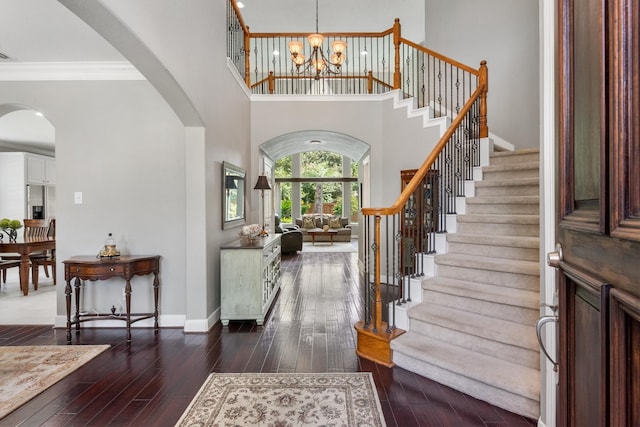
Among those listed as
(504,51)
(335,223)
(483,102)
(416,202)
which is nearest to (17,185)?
(416,202)

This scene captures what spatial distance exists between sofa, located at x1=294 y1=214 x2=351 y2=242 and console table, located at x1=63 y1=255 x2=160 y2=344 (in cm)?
866

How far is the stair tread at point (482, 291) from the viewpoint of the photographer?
255 cm

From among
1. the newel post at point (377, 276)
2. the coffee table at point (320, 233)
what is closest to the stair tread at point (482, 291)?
the newel post at point (377, 276)

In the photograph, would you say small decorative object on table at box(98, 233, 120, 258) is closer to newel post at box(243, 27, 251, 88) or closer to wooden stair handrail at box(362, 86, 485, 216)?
wooden stair handrail at box(362, 86, 485, 216)

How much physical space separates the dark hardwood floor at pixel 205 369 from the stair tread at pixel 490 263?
41.3 inches

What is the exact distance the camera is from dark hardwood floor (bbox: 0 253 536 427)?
7.09 ft

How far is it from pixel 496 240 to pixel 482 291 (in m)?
0.58

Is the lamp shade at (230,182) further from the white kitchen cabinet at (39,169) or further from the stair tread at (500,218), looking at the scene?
the white kitchen cabinet at (39,169)

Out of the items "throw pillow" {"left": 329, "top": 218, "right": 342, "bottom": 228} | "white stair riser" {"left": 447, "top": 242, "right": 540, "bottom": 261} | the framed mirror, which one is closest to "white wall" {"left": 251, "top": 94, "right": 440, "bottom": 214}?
the framed mirror

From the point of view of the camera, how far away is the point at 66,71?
12.1 ft

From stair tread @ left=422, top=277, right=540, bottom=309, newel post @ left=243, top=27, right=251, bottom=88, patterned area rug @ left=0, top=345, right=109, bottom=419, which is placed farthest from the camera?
newel post @ left=243, top=27, right=251, bottom=88

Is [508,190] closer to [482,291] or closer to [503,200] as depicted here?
[503,200]

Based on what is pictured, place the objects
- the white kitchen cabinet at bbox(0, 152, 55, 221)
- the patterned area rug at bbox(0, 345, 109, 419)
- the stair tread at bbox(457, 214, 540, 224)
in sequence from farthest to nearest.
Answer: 1. the white kitchen cabinet at bbox(0, 152, 55, 221)
2. the stair tread at bbox(457, 214, 540, 224)
3. the patterned area rug at bbox(0, 345, 109, 419)

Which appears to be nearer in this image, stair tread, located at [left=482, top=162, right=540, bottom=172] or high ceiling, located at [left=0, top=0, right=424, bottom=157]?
high ceiling, located at [left=0, top=0, right=424, bottom=157]
